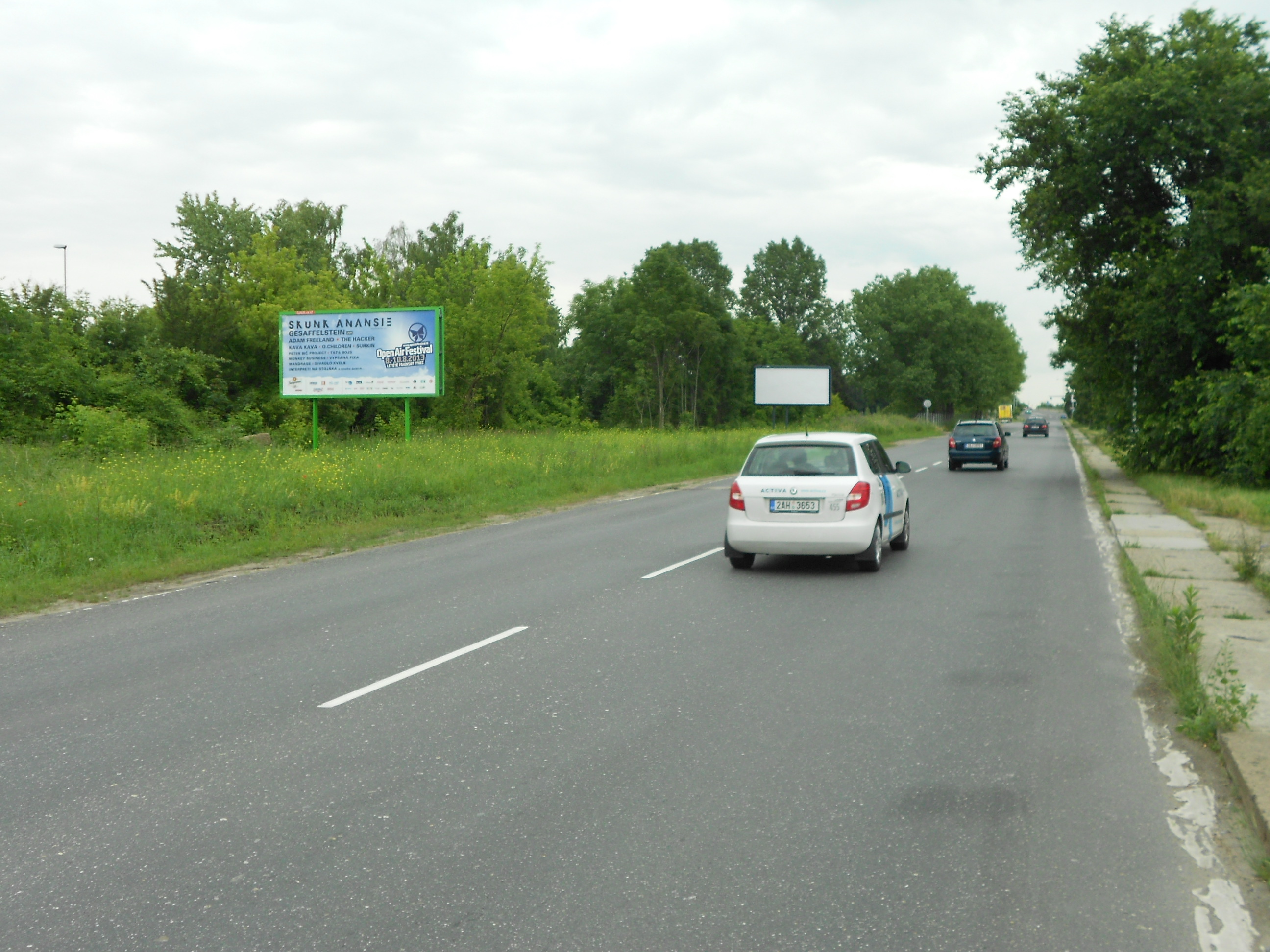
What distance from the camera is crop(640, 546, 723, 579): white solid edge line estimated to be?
472 inches

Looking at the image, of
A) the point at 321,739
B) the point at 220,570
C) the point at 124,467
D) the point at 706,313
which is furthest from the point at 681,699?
the point at 706,313

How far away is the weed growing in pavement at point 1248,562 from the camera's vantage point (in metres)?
11.4

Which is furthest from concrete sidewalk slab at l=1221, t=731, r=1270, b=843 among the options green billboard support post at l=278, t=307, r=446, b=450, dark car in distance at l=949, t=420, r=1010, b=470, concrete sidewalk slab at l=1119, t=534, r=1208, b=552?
dark car in distance at l=949, t=420, r=1010, b=470

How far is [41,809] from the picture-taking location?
4.78 m

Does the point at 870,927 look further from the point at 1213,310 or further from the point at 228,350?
the point at 228,350

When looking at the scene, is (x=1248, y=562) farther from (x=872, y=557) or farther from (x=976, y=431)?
(x=976, y=431)

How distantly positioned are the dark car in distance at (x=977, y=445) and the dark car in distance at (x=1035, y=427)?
176ft

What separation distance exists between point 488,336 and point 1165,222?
1658 inches

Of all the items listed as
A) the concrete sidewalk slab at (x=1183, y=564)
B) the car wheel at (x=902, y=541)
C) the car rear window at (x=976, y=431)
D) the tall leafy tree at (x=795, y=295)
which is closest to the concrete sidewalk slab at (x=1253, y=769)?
the concrete sidewalk slab at (x=1183, y=564)

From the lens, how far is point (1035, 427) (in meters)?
88.4

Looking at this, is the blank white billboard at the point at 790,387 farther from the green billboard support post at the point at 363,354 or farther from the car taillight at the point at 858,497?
the car taillight at the point at 858,497

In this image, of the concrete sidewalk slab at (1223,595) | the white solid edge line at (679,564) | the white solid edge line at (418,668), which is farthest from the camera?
the white solid edge line at (679,564)

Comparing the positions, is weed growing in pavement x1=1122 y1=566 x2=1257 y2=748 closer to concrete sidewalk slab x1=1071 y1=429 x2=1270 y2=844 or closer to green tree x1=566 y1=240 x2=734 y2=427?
concrete sidewalk slab x1=1071 y1=429 x2=1270 y2=844

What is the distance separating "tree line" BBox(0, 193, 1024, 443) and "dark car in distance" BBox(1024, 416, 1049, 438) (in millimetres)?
22386
